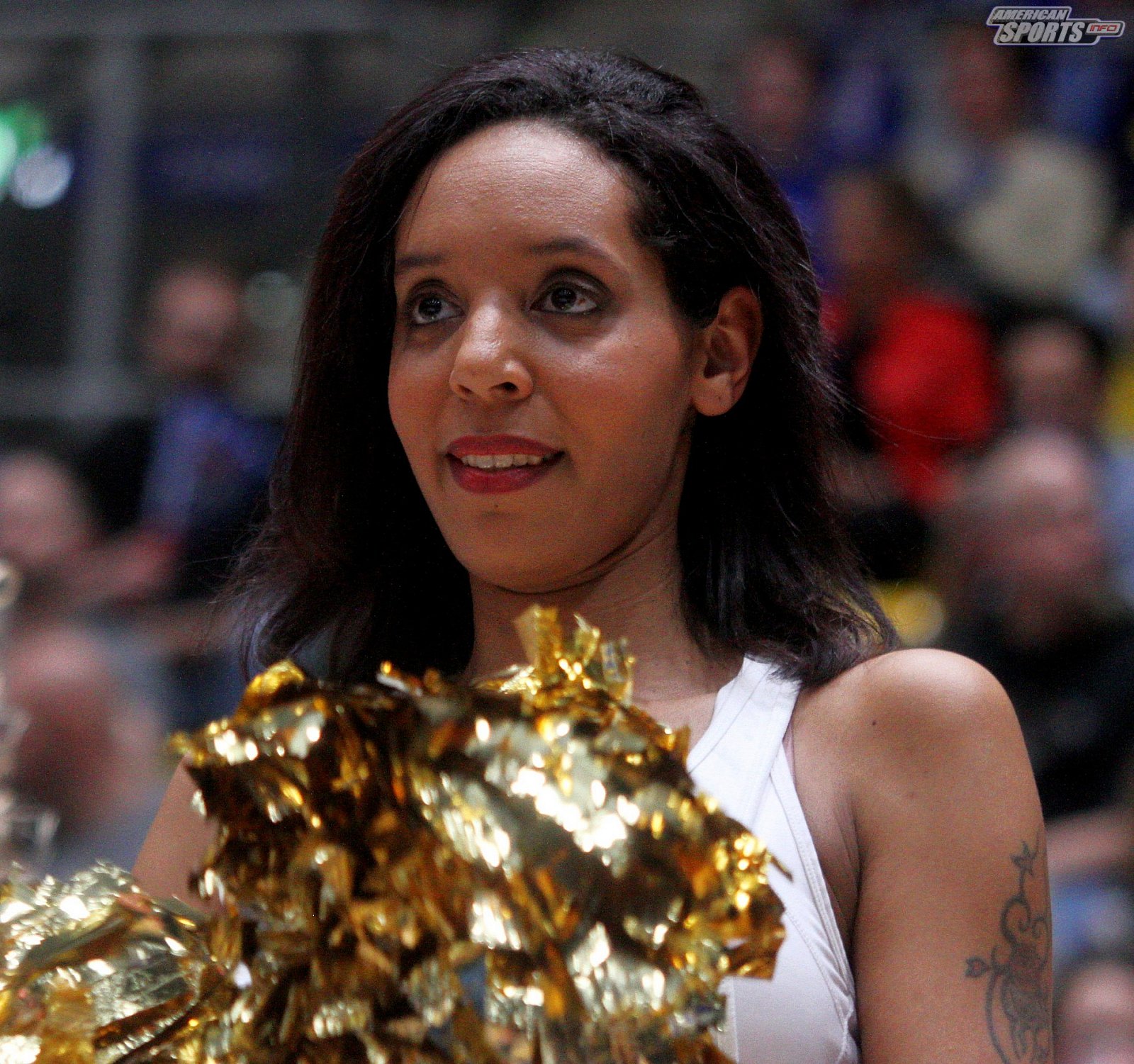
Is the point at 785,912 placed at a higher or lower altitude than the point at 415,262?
lower

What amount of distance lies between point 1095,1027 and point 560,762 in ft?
7.33

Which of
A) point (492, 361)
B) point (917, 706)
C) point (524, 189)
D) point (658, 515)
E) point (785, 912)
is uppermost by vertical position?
point (524, 189)

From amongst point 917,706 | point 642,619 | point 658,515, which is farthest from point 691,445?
point 917,706

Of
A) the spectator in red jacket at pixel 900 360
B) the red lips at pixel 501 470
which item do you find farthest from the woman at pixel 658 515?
the spectator in red jacket at pixel 900 360

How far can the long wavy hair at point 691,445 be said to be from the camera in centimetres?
167

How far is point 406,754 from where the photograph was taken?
3.49ft

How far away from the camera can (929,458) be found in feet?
11.4

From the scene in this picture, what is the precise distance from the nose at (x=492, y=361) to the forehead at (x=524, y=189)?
8 cm

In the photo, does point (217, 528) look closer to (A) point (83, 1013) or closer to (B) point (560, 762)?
(A) point (83, 1013)

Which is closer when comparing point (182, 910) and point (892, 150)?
point (182, 910)

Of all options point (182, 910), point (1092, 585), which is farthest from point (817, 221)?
point (182, 910)

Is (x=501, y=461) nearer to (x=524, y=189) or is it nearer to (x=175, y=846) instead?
(x=524, y=189)

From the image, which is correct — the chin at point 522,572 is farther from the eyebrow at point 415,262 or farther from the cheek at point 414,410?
the eyebrow at point 415,262

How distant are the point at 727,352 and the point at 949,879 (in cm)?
56
